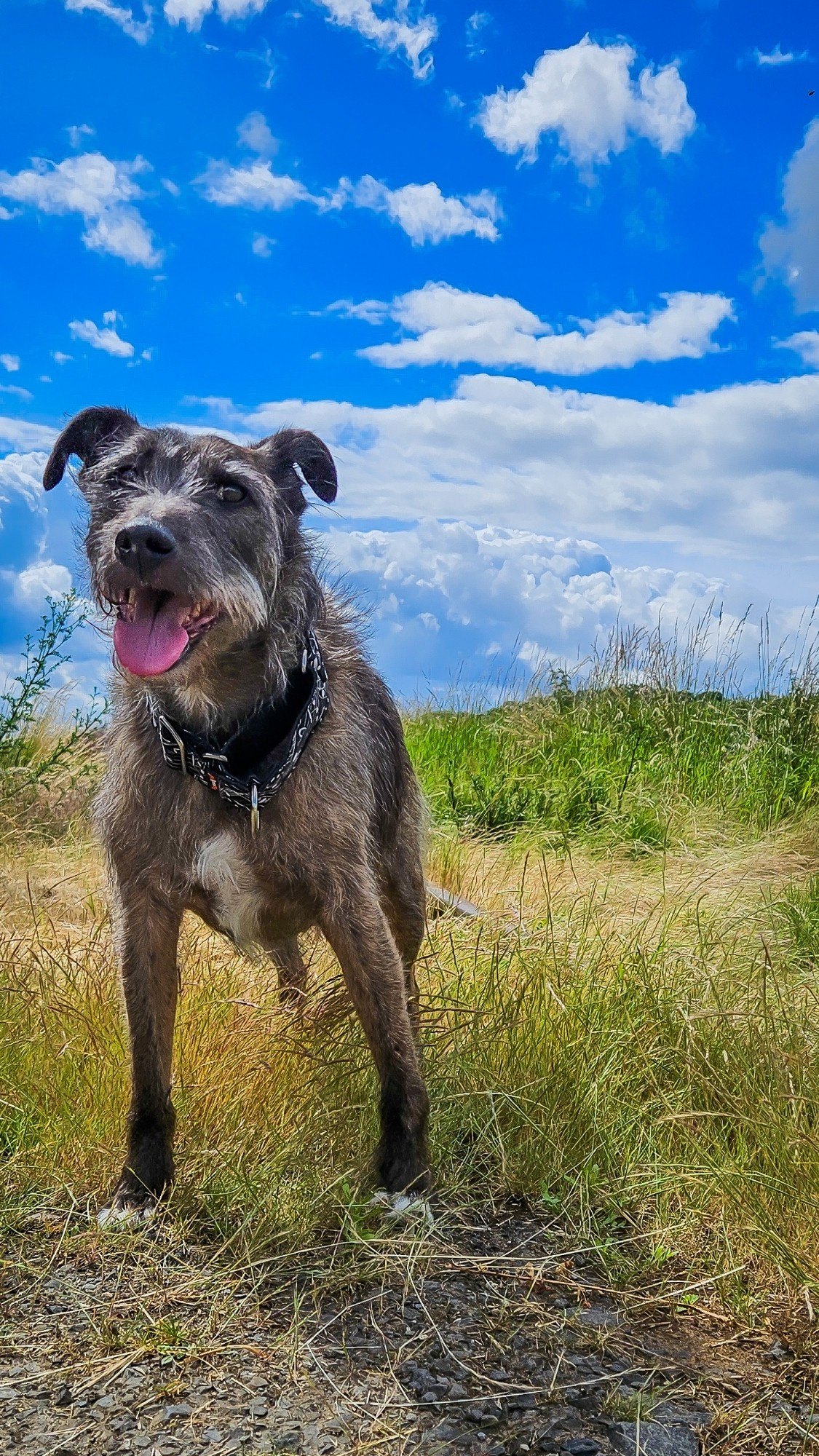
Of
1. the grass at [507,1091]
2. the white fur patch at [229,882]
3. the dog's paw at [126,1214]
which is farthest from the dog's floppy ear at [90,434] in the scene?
the dog's paw at [126,1214]

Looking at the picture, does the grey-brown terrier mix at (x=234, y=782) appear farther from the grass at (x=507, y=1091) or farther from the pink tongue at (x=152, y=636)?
the grass at (x=507, y=1091)

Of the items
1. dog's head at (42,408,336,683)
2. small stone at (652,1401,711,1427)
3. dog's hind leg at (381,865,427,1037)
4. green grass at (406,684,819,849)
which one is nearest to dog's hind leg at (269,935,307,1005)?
dog's hind leg at (381,865,427,1037)

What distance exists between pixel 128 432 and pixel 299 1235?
91.1 inches

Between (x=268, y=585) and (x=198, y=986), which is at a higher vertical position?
(x=268, y=585)

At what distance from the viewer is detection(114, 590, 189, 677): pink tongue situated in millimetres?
2867

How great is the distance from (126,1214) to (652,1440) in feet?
4.88

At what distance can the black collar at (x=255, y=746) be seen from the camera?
3.11m

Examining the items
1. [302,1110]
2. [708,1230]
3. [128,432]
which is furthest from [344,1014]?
[128,432]

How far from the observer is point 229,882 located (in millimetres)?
3148

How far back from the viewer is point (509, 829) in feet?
29.7

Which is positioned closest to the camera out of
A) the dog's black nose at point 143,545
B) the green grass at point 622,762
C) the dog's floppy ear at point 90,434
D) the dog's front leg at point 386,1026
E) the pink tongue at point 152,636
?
the dog's black nose at point 143,545

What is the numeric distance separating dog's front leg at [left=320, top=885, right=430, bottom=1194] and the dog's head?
2.63ft

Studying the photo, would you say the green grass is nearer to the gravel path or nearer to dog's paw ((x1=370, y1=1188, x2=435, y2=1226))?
dog's paw ((x1=370, y1=1188, x2=435, y2=1226))

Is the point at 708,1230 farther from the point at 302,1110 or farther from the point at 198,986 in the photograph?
the point at 198,986
